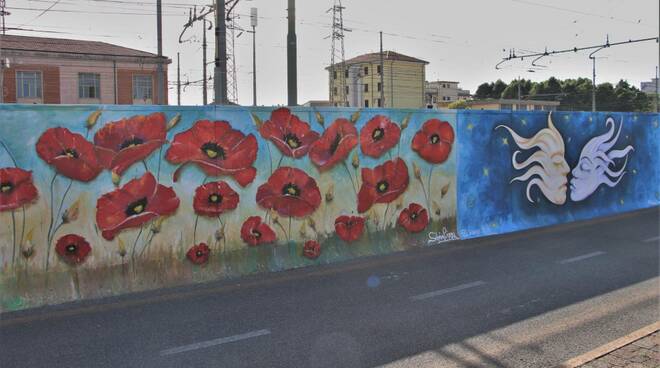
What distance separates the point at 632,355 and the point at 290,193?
4719mm

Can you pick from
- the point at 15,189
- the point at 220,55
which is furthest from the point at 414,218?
the point at 220,55

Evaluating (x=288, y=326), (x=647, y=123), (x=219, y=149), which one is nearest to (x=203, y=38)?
(x=647, y=123)

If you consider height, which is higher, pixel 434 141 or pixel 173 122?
pixel 173 122

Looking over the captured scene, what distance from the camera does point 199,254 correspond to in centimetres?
738

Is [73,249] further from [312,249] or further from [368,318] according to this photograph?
[368,318]

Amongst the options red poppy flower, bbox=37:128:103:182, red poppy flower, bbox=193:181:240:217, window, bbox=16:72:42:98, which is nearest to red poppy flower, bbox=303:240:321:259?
red poppy flower, bbox=193:181:240:217

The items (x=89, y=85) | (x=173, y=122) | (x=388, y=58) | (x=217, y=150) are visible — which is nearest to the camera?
(x=173, y=122)

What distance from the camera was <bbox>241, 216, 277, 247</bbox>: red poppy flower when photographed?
774 centimetres

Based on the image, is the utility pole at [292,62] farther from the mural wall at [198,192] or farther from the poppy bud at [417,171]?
the poppy bud at [417,171]

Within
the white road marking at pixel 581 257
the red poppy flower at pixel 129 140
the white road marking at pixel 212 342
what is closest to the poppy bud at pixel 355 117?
the red poppy flower at pixel 129 140

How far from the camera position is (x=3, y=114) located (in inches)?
242

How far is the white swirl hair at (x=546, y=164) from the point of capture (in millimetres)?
10859

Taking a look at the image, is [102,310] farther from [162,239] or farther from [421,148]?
[421,148]

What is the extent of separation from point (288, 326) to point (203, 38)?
125 ft
